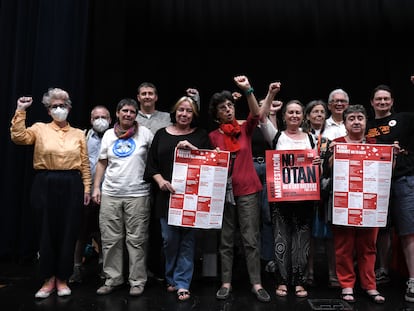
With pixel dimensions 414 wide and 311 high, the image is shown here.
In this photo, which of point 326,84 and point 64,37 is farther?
point 326,84

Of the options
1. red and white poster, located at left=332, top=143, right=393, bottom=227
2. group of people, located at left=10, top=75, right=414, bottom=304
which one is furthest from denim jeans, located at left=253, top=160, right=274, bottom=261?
red and white poster, located at left=332, top=143, right=393, bottom=227

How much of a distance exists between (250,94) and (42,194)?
159 centimetres

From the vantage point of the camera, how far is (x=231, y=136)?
8.65 ft

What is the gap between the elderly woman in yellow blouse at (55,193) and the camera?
2.61m

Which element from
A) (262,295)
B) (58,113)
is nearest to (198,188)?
(262,295)

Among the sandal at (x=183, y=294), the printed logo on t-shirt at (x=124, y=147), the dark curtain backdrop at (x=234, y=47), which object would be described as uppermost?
the dark curtain backdrop at (x=234, y=47)

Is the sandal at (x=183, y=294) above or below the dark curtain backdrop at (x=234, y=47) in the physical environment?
below

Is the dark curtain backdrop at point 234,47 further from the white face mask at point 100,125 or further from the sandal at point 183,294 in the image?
the sandal at point 183,294

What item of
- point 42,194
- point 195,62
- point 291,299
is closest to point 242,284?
point 291,299

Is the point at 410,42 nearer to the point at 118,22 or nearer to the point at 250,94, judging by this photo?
the point at 250,94

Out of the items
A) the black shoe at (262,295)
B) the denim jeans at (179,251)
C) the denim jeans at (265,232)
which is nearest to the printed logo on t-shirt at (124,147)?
the denim jeans at (179,251)

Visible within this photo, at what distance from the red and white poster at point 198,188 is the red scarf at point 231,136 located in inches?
4.3

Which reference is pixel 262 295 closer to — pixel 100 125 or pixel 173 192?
pixel 173 192

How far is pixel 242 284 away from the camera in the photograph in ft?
9.53
